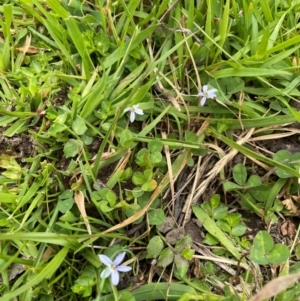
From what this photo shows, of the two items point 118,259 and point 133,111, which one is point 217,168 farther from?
point 118,259

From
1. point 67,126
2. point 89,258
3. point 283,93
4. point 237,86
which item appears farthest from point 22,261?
point 283,93

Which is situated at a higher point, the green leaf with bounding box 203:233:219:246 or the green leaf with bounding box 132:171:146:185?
the green leaf with bounding box 132:171:146:185

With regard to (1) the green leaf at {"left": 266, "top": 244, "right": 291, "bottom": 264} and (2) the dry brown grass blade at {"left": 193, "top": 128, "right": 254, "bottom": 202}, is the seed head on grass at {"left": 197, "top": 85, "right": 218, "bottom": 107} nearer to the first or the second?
(2) the dry brown grass blade at {"left": 193, "top": 128, "right": 254, "bottom": 202}

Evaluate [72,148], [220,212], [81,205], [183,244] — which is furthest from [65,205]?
[220,212]

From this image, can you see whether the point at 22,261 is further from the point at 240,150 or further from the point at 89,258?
the point at 240,150

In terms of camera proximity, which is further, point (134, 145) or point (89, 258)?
point (134, 145)

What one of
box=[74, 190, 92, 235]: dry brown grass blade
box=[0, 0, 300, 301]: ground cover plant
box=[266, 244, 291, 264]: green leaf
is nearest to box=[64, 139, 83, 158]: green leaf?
box=[0, 0, 300, 301]: ground cover plant
